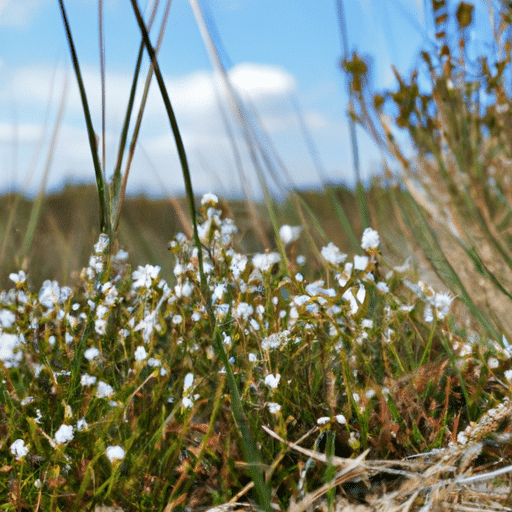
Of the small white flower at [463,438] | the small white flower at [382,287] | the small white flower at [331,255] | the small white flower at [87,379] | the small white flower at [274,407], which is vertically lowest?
the small white flower at [463,438]

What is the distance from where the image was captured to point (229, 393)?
124cm

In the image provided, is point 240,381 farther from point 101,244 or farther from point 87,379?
point 101,244

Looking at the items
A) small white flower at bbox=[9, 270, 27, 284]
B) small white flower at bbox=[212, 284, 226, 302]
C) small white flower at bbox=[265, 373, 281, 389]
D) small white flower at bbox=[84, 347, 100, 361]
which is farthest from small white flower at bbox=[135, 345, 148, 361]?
small white flower at bbox=[9, 270, 27, 284]

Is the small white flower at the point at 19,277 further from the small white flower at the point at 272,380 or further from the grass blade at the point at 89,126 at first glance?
the small white flower at the point at 272,380

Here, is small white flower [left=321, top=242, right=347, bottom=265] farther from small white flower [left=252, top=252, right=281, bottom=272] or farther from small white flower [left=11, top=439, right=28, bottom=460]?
small white flower [left=11, top=439, right=28, bottom=460]

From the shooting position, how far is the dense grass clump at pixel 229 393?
1.26 metres

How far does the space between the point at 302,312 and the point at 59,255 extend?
1186mm

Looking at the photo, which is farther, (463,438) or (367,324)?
(367,324)

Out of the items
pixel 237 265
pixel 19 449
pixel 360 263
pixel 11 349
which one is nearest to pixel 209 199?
pixel 237 265

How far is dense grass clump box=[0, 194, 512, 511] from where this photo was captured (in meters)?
1.26

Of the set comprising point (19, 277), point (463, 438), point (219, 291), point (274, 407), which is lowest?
point (463, 438)

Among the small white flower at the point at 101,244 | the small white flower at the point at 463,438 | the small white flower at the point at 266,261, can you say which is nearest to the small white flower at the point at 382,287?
the small white flower at the point at 266,261

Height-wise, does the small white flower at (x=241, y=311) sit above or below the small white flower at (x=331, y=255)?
below

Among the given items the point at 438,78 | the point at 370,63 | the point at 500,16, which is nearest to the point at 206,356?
the point at 370,63
